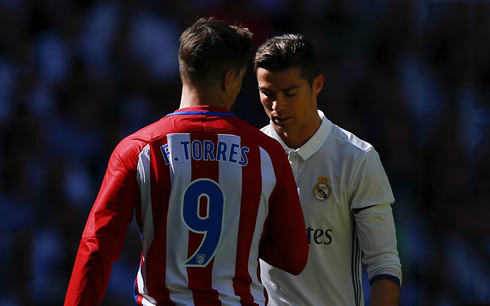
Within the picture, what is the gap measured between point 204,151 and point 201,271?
1.01ft

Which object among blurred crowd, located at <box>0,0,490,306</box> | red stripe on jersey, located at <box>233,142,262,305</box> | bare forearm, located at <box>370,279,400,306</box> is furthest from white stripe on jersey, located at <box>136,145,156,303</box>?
blurred crowd, located at <box>0,0,490,306</box>

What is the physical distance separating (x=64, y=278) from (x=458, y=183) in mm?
2078

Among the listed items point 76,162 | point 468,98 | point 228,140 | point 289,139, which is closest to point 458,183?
point 468,98

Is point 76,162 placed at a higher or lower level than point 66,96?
lower

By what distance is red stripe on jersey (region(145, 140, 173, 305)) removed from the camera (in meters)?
1.39

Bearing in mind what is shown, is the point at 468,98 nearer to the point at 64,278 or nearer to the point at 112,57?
the point at 112,57

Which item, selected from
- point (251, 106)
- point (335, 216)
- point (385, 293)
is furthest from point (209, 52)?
point (251, 106)

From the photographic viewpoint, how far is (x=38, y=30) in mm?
2809

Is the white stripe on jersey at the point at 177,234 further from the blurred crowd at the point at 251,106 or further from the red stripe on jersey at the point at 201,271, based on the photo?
the blurred crowd at the point at 251,106

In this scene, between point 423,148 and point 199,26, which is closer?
point 199,26

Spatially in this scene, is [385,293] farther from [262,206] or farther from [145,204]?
[145,204]

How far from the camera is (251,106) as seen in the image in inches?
110

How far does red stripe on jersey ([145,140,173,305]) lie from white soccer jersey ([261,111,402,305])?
68 cm

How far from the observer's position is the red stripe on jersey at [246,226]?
1421 mm
